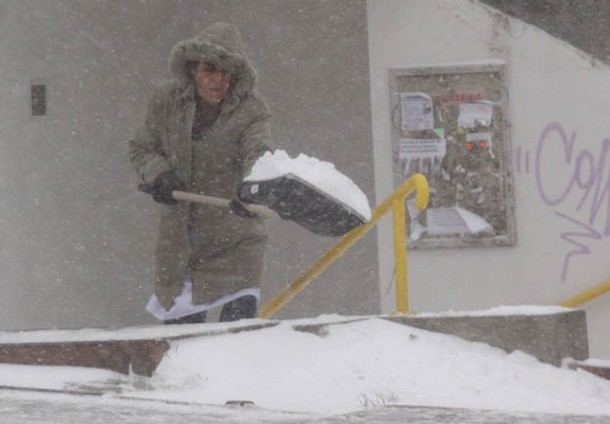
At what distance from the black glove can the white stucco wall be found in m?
2.69

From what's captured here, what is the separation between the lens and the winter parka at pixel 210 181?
6.81 metres

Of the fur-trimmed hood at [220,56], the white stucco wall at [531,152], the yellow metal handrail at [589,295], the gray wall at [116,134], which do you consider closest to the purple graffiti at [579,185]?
the white stucco wall at [531,152]

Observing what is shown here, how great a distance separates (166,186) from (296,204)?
0.81 meters

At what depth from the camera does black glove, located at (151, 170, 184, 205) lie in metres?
6.66

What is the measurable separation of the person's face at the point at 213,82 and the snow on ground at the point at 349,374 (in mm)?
1341

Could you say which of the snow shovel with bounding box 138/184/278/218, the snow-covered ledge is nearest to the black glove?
the snow shovel with bounding box 138/184/278/218

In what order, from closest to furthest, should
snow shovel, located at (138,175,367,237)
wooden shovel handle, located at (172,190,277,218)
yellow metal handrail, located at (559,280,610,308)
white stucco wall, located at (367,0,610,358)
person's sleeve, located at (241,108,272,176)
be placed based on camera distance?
1. snow shovel, located at (138,175,367,237)
2. wooden shovel handle, located at (172,190,277,218)
3. person's sleeve, located at (241,108,272,176)
4. yellow metal handrail, located at (559,280,610,308)
5. white stucco wall, located at (367,0,610,358)

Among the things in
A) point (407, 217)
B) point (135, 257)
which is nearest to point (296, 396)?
point (407, 217)

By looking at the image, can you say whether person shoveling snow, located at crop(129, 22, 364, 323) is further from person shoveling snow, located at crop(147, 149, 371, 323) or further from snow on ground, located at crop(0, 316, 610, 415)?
snow on ground, located at crop(0, 316, 610, 415)

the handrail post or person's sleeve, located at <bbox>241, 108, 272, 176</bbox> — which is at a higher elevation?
person's sleeve, located at <bbox>241, 108, 272, 176</bbox>

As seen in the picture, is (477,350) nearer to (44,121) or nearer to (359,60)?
(359,60)

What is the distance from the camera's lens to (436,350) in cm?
568

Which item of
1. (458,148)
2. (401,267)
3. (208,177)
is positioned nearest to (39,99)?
(458,148)

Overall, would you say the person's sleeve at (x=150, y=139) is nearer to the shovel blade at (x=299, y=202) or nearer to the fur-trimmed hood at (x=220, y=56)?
the fur-trimmed hood at (x=220, y=56)
